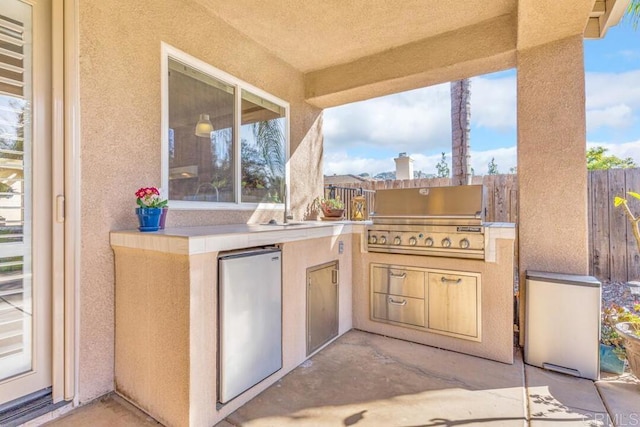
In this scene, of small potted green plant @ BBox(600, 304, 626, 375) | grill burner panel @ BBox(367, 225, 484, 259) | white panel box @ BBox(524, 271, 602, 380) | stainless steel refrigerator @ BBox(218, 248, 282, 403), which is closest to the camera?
stainless steel refrigerator @ BBox(218, 248, 282, 403)

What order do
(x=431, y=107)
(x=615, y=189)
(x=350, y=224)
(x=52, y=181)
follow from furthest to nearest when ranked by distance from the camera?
1. (x=431, y=107)
2. (x=615, y=189)
3. (x=350, y=224)
4. (x=52, y=181)

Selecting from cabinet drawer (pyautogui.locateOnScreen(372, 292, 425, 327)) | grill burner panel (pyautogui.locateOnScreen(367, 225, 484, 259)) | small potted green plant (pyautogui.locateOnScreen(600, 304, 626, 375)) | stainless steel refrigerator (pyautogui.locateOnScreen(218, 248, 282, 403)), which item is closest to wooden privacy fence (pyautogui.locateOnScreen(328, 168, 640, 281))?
grill burner panel (pyautogui.locateOnScreen(367, 225, 484, 259))

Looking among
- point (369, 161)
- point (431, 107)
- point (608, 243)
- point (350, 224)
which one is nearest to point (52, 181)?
point (350, 224)

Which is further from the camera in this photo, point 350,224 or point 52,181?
point 350,224

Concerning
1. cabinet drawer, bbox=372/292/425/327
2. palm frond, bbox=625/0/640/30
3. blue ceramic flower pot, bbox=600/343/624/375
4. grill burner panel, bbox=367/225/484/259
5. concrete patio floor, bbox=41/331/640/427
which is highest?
palm frond, bbox=625/0/640/30

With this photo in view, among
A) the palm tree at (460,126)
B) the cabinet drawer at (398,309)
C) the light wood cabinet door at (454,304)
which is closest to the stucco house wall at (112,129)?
the cabinet drawer at (398,309)

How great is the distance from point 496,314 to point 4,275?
11.6 ft

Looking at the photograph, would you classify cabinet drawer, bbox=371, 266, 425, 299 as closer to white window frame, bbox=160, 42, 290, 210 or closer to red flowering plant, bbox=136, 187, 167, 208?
white window frame, bbox=160, 42, 290, 210

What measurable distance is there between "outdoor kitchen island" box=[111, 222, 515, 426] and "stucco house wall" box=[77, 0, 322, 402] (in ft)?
0.34

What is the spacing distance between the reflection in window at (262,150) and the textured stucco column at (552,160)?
2.55 metres

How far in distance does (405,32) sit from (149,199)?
292 centimetres

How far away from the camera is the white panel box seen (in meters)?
2.30

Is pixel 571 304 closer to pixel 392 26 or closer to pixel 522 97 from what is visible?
pixel 522 97

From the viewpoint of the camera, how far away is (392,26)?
302 cm
